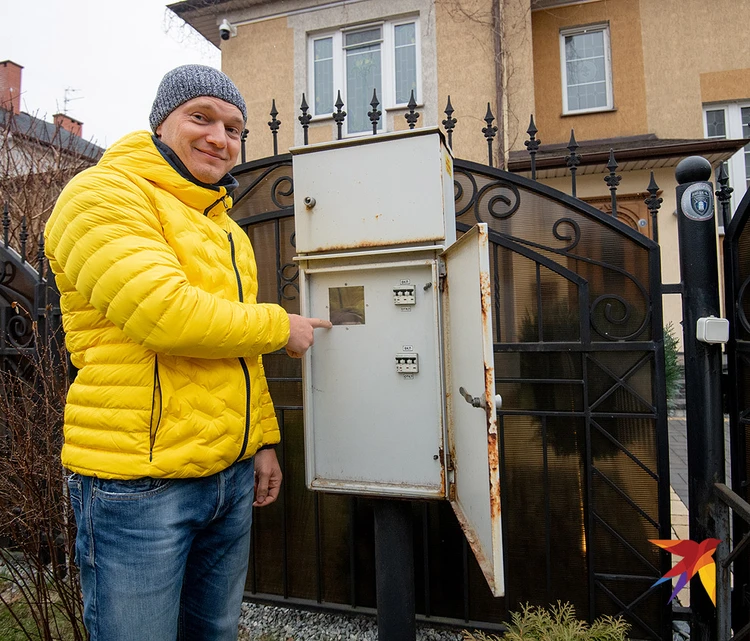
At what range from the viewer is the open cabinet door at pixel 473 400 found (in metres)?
1.33

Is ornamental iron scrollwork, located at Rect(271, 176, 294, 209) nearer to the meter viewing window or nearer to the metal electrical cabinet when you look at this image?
the metal electrical cabinet

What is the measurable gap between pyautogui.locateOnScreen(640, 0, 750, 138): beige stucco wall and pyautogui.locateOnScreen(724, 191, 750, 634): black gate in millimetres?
7694

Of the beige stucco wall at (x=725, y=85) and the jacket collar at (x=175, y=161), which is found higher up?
the beige stucco wall at (x=725, y=85)

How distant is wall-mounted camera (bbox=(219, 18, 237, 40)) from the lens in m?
8.73

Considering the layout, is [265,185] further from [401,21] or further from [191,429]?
[401,21]

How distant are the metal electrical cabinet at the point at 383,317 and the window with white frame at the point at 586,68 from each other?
8.28 m

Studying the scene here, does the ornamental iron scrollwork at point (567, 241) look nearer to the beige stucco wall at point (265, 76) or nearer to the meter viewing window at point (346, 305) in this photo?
the meter viewing window at point (346, 305)

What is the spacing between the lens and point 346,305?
194 cm

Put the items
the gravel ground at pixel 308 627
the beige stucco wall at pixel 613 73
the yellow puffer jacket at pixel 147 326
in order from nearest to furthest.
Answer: the yellow puffer jacket at pixel 147 326, the gravel ground at pixel 308 627, the beige stucco wall at pixel 613 73

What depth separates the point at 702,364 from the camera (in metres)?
2.14

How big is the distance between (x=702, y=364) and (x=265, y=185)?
2.30m

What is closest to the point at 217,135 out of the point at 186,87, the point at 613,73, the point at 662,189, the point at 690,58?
the point at 186,87

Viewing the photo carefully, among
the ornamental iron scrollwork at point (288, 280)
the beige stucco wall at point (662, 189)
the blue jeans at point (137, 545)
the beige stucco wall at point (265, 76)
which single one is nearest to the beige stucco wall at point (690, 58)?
the beige stucco wall at point (662, 189)

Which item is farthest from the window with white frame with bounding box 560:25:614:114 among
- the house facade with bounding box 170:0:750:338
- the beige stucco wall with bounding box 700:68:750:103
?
the beige stucco wall with bounding box 700:68:750:103
